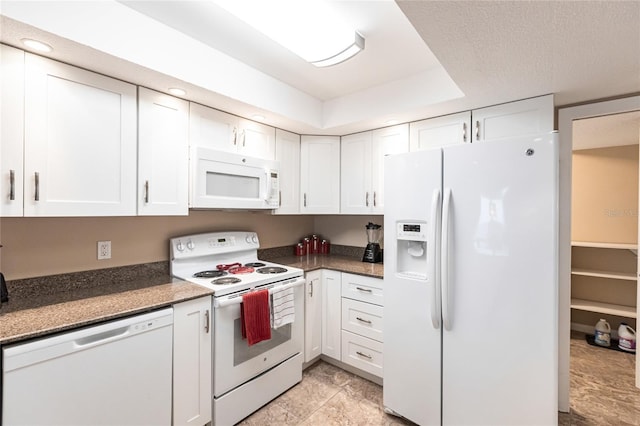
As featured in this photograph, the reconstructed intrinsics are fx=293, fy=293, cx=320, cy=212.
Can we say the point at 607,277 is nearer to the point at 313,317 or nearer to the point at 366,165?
the point at 366,165

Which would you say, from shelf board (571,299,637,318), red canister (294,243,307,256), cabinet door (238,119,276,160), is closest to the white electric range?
red canister (294,243,307,256)

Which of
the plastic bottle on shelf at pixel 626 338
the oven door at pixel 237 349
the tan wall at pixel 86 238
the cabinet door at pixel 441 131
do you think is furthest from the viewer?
the plastic bottle on shelf at pixel 626 338

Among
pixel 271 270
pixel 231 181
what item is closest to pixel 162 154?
pixel 231 181

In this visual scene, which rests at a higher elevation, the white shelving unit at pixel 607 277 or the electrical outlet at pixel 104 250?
the electrical outlet at pixel 104 250

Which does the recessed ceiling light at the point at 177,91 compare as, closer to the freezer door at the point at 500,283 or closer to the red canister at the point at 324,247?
the freezer door at the point at 500,283

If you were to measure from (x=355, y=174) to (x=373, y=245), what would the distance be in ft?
2.38

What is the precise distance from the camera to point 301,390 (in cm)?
233

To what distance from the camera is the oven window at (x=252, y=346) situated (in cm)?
197

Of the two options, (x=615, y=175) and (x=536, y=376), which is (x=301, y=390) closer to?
(x=536, y=376)

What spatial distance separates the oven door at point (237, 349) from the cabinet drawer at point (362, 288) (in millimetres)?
433

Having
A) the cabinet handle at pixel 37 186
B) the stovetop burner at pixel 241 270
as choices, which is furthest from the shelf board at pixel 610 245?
the cabinet handle at pixel 37 186

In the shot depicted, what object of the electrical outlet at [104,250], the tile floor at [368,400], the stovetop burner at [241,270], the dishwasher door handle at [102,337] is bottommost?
the tile floor at [368,400]

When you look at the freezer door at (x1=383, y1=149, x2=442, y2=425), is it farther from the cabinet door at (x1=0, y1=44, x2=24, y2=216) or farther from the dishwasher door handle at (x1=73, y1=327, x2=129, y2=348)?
the cabinet door at (x1=0, y1=44, x2=24, y2=216)

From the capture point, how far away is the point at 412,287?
1876mm
